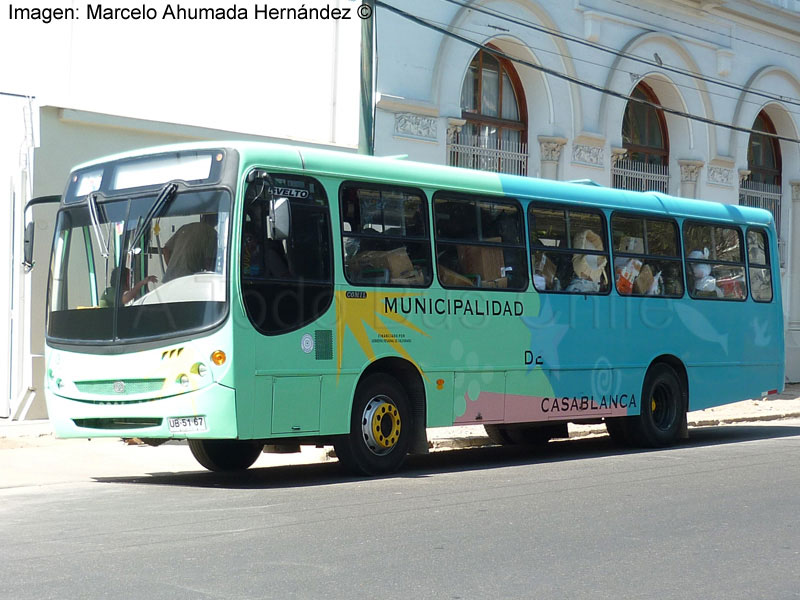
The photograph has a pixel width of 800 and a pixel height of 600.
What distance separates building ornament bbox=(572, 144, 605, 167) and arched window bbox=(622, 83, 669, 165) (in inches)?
62.3

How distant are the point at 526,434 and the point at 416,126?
273 inches

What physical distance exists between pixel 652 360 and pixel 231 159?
6.62m

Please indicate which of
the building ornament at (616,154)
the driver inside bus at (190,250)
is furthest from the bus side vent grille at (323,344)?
the building ornament at (616,154)

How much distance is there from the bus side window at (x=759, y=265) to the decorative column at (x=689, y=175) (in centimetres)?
973

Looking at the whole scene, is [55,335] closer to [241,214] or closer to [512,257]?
[241,214]

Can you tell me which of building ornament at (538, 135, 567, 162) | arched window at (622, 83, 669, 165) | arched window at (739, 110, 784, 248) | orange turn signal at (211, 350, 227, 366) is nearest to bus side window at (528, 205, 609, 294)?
orange turn signal at (211, 350, 227, 366)

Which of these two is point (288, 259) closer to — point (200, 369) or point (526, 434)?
point (200, 369)

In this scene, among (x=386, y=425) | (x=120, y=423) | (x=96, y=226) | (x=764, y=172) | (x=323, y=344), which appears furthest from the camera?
(x=764, y=172)

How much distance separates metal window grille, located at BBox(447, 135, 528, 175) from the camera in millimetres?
21969

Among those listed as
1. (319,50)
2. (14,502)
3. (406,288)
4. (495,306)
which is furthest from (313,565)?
(319,50)

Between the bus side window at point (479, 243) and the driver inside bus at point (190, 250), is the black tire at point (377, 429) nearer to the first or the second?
the bus side window at point (479, 243)

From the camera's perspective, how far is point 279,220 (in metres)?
10.4

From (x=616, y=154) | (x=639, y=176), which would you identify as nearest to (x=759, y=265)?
(x=616, y=154)

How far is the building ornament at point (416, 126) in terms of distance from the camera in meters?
20.5
